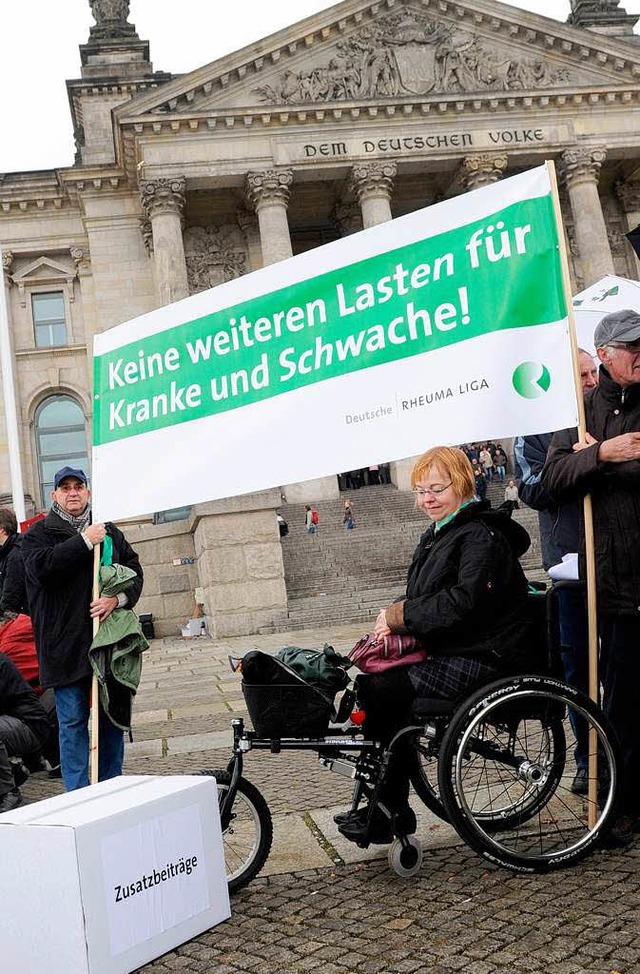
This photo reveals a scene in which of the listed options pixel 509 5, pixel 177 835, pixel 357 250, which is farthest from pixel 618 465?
pixel 509 5

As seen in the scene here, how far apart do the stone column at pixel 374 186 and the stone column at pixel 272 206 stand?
228cm

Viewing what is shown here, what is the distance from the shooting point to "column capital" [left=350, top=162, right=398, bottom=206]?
1227 inches

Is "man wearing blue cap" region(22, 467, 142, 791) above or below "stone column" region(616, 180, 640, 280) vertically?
below

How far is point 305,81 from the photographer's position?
32281 millimetres

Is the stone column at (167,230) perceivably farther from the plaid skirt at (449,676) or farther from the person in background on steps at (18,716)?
the plaid skirt at (449,676)

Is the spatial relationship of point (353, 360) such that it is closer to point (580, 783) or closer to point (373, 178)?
point (580, 783)

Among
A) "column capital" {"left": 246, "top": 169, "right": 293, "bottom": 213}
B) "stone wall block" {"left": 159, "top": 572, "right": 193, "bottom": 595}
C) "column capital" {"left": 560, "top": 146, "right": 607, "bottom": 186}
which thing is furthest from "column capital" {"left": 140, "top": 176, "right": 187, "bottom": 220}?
"column capital" {"left": 560, "top": 146, "right": 607, "bottom": 186}

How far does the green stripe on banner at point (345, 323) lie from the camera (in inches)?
172

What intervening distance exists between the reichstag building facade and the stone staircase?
3.23m

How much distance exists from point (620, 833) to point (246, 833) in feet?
5.29

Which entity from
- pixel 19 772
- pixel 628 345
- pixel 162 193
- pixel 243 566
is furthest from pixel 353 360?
pixel 162 193

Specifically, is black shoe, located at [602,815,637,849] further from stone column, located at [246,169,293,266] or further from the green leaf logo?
stone column, located at [246,169,293,266]

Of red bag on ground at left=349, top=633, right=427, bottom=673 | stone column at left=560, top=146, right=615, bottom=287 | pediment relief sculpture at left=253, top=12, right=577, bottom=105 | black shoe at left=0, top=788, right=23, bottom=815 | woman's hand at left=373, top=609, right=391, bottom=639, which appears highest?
pediment relief sculpture at left=253, top=12, right=577, bottom=105

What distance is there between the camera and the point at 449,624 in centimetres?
389
